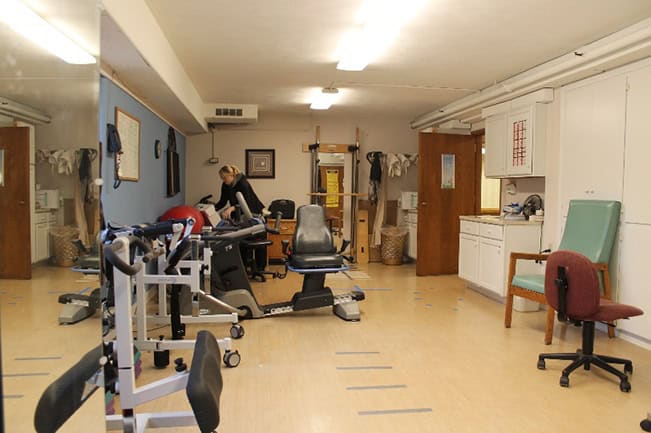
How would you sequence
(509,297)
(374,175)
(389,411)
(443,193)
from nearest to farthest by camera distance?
1. (389,411)
2. (509,297)
3. (443,193)
4. (374,175)

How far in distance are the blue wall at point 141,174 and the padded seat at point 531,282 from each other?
358 cm

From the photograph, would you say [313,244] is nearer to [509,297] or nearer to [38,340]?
[509,297]

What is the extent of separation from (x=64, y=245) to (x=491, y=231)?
15.6ft

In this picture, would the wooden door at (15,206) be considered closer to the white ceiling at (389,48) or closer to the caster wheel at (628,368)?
the white ceiling at (389,48)

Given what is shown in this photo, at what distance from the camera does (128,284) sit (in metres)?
2.06

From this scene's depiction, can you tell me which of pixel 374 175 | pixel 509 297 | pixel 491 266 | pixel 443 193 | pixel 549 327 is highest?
pixel 374 175

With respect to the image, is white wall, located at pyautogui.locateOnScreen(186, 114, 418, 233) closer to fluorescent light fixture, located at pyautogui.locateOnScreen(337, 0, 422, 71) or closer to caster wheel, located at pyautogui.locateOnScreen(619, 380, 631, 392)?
fluorescent light fixture, located at pyautogui.locateOnScreen(337, 0, 422, 71)

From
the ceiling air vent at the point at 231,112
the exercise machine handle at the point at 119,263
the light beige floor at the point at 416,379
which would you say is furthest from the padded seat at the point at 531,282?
the ceiling air vent at the point at 231,112

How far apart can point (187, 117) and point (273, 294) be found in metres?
2.59

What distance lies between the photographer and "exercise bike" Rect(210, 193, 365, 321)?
4445 millimetres

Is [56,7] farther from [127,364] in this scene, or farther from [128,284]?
[127,364]

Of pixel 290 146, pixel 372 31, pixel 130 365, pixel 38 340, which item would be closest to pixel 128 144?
pixel 372 31

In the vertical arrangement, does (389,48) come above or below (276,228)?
above

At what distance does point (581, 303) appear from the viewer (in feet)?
9.96
